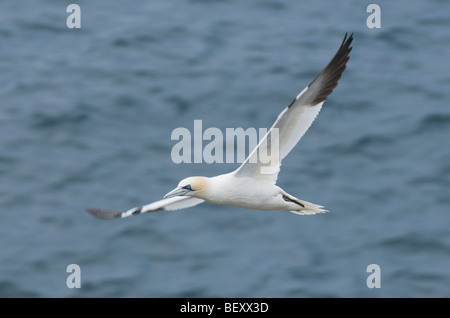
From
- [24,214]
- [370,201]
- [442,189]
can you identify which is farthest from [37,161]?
[442,189]

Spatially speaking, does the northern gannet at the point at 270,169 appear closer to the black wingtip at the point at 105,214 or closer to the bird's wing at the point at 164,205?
the bird's wing at the point at 164,205

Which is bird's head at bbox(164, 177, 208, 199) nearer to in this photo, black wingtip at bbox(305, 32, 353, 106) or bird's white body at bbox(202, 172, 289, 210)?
bird's white body at bbox(202, 172, 289, 210)

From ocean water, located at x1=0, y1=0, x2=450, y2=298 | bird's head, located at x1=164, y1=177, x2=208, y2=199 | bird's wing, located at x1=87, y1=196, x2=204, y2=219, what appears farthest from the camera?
ocean water, located at x1=0, y1=0, x2=450, y2=298

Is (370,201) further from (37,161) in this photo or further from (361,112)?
(37,161)

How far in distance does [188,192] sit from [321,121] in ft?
36.4

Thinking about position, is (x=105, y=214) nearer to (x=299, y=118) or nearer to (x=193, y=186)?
(x=193, y=186)

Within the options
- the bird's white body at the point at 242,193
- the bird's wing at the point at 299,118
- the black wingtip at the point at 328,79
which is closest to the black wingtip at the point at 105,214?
the bird's white body at the point at 242,193

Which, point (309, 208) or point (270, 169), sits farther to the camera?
point (309, 208)

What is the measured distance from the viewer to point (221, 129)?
24453 millimetres

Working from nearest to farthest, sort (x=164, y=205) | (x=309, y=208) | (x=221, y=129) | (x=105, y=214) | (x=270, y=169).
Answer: (x=270, y=169) < (x=309, y=208) < (x=105, y=214) < (x=164, y=205) < (x=221, y=129)

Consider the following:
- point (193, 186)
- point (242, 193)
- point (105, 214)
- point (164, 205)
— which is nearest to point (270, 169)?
point (242, 193)

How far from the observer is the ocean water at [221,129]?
69.0 ft

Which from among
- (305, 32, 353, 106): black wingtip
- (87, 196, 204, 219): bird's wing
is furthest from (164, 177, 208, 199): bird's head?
(305, 32, 353, 106): black wingtip

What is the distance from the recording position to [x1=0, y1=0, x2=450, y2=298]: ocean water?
21031mm
